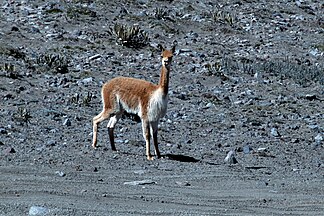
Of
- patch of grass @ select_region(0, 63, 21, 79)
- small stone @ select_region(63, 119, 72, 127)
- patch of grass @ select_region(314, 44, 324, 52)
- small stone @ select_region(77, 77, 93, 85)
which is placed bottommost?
patch of grass @ select_region(314, 44, 324, 52)

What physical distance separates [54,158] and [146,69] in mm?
8221

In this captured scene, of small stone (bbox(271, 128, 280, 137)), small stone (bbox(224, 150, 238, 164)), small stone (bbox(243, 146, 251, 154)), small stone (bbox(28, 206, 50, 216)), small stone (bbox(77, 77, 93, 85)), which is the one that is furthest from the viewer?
small stone (bbox(77, 77, 93, 85))

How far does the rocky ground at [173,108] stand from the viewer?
1057 centimetres

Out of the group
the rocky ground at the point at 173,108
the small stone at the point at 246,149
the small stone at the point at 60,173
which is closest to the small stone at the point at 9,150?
the rocky ground at the point at 173,108

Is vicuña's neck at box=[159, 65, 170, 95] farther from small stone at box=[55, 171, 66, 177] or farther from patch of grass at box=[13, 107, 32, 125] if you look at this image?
patch of grass at box=[13, 107, 32, 125]

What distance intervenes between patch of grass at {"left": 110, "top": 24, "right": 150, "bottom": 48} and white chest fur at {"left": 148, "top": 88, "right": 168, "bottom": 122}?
8.91 m

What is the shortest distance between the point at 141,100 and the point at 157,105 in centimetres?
37

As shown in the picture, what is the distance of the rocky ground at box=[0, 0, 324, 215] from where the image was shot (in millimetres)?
10570

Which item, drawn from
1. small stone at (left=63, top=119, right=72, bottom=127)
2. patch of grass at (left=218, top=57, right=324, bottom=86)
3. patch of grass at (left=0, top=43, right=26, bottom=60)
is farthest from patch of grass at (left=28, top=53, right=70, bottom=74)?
small stone at (left=63, top=119, right=72, bottom=127)

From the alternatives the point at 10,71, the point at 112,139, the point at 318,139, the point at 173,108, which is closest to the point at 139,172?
the point at 112,139

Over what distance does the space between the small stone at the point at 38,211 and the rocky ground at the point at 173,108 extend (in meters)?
0.03

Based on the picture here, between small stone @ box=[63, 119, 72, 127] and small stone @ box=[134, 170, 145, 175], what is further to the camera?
small stone @ box=[63, 119, 72, 127]

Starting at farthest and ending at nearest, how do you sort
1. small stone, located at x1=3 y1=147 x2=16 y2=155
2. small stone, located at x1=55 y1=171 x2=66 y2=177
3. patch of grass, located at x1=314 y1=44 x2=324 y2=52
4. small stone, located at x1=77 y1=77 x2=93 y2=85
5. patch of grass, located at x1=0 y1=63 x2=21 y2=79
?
patch of grass, located at x1=314 y1=44 x2=324 y2=52 < small stone, located at x1=77 y1=77 x2=93 y2=85 < patch of grass, located at x1=0 y1=63 x2=21 y2=79 < small stone, located at x1=3 y1=147 x2=16 y2=155 < small stone, located at x1=55 y1=171 x2=66 y2=177

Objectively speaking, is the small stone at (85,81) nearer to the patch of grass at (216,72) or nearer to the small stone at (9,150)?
the patch of grass at (216,72)
